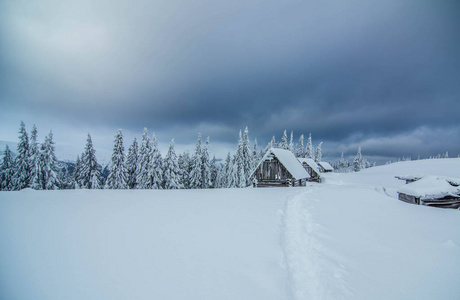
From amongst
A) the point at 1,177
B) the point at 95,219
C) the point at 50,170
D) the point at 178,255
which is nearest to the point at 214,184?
the point at 50,170

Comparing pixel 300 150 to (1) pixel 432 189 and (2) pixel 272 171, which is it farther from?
(1) pixel 432 189

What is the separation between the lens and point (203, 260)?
16.6 feet

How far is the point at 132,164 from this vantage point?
3609 cm

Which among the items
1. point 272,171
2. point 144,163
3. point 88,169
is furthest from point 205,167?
point 88,169

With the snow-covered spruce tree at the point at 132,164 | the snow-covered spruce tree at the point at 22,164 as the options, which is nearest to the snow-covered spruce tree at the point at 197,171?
the snow-covered spruce tree at the point at 132,164

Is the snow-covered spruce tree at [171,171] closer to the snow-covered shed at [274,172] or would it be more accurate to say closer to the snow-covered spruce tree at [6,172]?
the snow-covered shed at [274,172]

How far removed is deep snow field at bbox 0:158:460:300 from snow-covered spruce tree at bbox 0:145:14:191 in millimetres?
33445

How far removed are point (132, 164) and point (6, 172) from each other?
19.6m

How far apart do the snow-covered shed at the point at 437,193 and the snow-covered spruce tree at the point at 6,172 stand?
53.3 metres

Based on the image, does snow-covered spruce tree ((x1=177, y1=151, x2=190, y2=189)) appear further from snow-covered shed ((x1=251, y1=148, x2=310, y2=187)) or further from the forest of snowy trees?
snow-covered shed ((x1=251, y1=148, x2=310, y2=187))

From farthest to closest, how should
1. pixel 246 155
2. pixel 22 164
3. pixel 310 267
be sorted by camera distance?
pixel 246 155 < pixel 22 164 < pixel 310 267

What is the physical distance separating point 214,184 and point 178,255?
50.3m

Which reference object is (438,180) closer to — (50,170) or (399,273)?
(399,273)

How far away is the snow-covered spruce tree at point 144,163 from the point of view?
33.4 m
